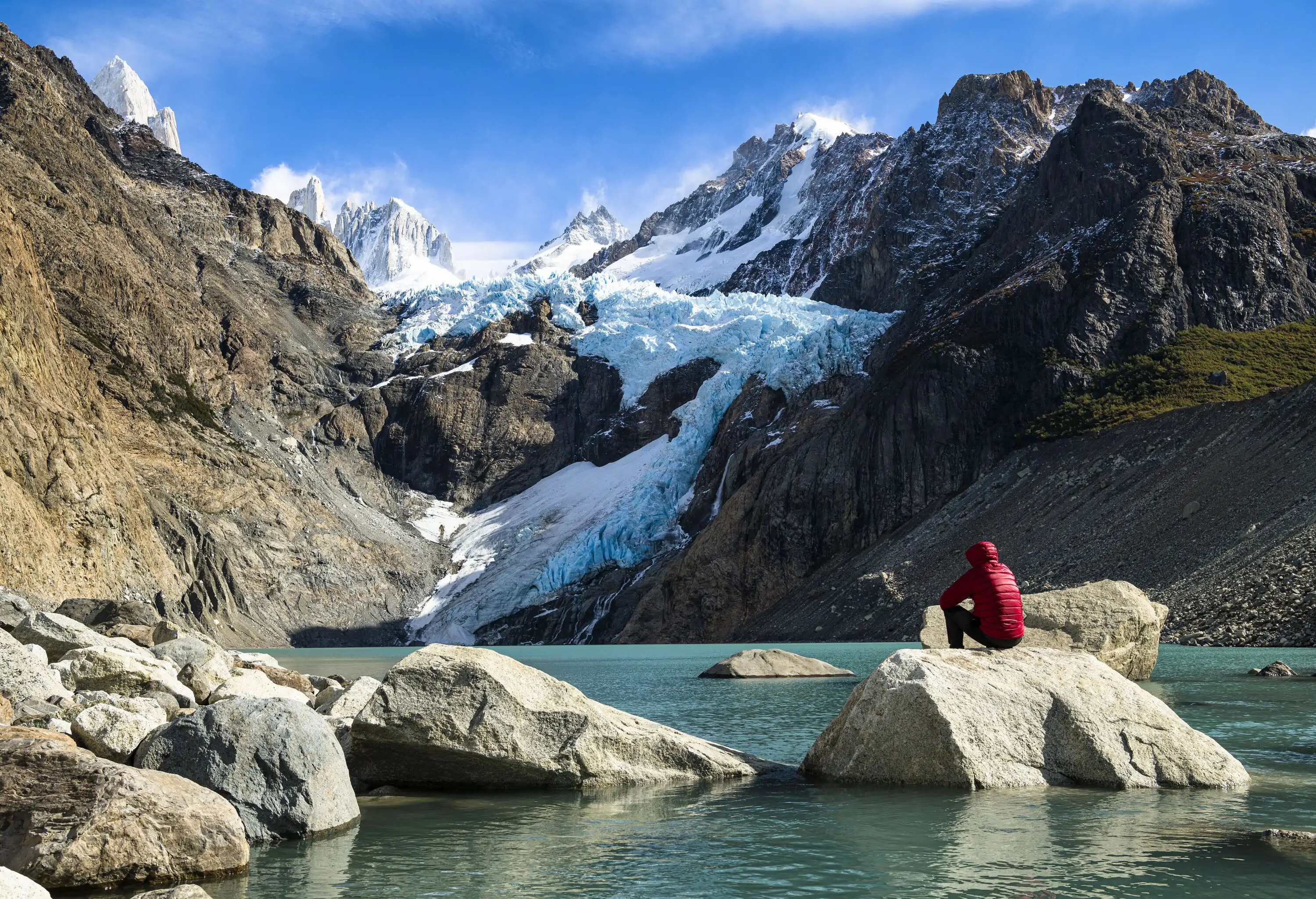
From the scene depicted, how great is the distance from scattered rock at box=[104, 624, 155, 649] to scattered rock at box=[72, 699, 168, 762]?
49.3 feet

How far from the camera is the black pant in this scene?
51.7ft

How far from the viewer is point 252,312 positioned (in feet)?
513

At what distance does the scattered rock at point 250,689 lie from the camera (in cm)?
1980

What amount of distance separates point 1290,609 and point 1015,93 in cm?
13121

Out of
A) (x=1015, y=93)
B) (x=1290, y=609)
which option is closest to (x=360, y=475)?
(x=1015, y=93)

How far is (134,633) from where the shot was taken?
95.4 feet

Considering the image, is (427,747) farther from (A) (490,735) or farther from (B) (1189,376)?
(B) (1189,376)

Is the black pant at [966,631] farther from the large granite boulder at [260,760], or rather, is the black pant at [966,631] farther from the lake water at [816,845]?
the large granite boulder at [260,760]

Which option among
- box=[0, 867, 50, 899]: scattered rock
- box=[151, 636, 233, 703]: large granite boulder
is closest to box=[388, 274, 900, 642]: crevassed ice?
box=[151, 636, 233, 703]: large granite boulder

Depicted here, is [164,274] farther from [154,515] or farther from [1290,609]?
[1290,609]

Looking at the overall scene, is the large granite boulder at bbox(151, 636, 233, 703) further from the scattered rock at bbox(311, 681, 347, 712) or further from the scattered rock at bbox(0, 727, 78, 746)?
the scattered rock at bbox(0, 727, 78, 746)

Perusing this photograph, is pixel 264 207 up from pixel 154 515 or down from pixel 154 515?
up

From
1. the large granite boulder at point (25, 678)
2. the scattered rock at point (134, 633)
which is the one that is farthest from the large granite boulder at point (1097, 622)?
the scattered rock at point (134, 633)

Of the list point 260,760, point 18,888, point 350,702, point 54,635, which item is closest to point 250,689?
point 350,702
